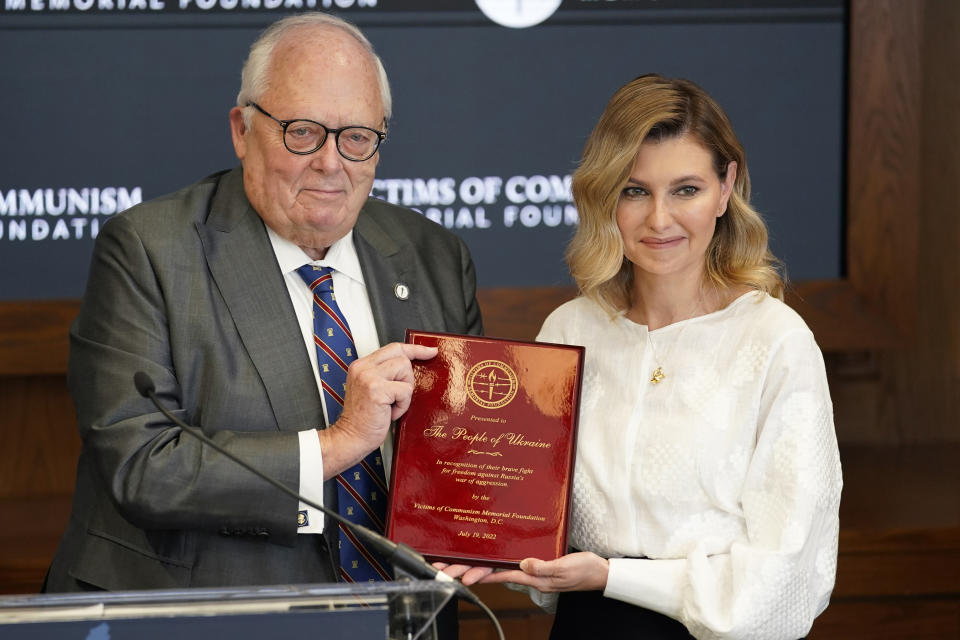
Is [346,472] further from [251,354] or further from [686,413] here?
[686,413]

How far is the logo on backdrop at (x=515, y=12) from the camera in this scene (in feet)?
10.6

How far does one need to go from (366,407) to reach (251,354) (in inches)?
9.8

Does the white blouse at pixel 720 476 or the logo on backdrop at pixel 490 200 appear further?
the logo on backdrop at pixel 490 200

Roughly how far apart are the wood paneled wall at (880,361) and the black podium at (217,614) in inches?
70.0

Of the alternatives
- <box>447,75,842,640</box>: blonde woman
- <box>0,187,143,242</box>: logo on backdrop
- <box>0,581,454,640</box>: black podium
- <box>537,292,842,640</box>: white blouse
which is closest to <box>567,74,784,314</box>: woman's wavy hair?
<box>447,75,842,640</box>: blonde woman

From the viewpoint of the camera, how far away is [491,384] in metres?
1.92

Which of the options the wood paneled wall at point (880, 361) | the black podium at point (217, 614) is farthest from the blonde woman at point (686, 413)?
the wood paneled wall at point (880, 361)

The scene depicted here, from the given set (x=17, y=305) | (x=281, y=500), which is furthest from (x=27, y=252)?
(x=281, y=500)

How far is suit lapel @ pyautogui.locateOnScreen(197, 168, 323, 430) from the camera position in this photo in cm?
196

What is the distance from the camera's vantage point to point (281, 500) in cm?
184

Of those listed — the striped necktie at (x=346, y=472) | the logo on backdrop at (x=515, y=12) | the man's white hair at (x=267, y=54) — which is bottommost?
the striped necktie at (x=346, y=472)

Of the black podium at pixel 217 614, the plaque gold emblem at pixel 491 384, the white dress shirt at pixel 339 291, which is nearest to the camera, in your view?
the black podium at pixel 217 614

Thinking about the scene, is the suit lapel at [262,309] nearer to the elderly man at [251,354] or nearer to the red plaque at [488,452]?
the elderly man at [251,354]

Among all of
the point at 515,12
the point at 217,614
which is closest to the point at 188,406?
the point at 217,614
